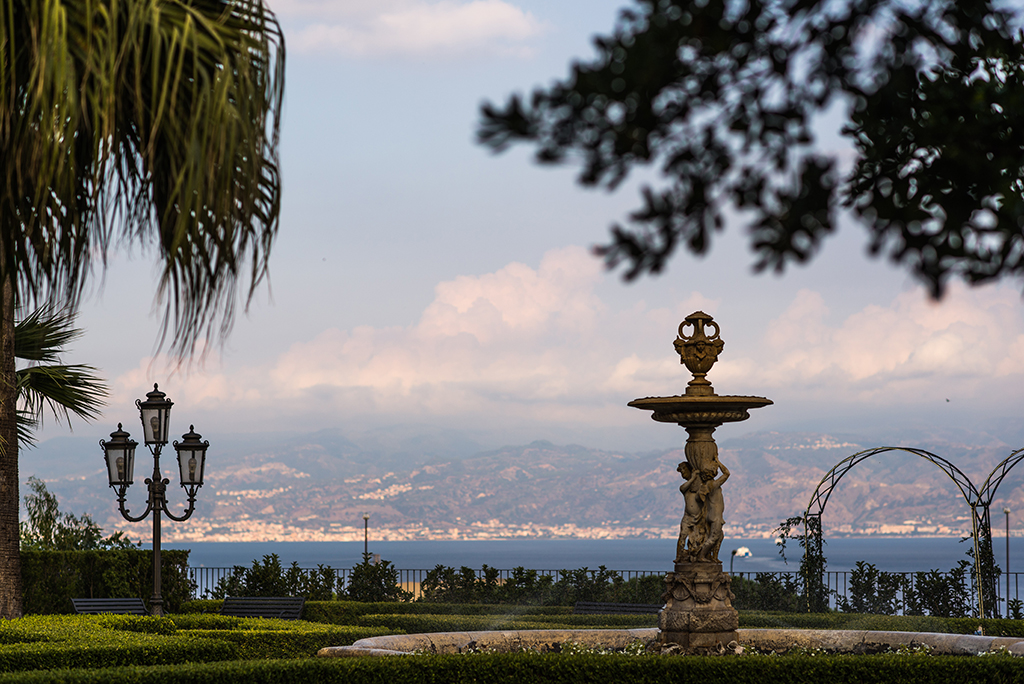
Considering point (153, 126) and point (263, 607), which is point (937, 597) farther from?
point (153, 126)

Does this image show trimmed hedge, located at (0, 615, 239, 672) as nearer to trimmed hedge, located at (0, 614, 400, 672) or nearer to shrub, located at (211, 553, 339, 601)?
trimmed hedge, located at (0, 614, 400, 672)

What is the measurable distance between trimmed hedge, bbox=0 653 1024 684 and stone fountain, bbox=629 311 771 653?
1300mm

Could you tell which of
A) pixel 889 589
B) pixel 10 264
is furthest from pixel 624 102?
pixel 889 589

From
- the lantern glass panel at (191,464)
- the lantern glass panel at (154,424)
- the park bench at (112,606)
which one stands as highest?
the lantern glass panel at (154,424)

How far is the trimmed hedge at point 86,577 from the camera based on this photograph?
53.6ft

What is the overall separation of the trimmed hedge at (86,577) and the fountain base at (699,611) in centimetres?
996

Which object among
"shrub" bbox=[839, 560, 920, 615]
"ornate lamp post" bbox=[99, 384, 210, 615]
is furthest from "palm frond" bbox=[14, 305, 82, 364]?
"shrub" bbox=[839, 560, 920, 615]

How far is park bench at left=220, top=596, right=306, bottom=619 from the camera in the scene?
15.4 meters

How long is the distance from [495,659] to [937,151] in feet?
22.4

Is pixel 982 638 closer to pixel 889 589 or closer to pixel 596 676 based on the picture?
pixel 596 676

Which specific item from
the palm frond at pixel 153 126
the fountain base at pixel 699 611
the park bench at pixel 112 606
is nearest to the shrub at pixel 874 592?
the fountain base at pixel 699 611

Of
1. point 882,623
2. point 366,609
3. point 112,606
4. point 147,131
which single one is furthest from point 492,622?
point 147,131

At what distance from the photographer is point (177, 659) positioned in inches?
399

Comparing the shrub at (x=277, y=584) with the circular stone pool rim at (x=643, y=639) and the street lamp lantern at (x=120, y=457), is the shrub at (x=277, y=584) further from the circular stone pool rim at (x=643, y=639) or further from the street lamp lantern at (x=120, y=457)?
the circular stone pool rim at (x=643, y=639)
